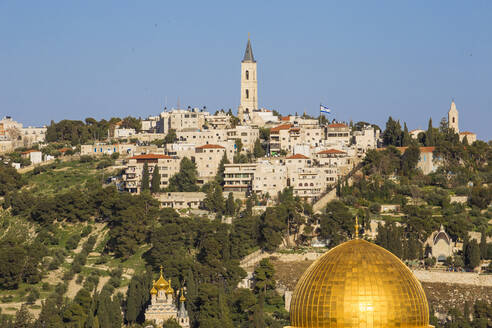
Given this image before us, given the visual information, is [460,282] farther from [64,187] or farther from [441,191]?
[64,187]

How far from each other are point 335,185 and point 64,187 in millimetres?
20547

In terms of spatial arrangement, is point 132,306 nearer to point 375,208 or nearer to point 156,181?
point 375,208

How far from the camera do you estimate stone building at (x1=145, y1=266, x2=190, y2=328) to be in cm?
5728

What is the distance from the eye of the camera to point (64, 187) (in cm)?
8994

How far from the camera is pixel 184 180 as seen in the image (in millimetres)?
84062

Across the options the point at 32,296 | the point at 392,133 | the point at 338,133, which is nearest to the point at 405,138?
the point at 392,133

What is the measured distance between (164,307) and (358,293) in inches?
1534

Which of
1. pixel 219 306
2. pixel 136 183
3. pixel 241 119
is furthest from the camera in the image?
pixel 241 119

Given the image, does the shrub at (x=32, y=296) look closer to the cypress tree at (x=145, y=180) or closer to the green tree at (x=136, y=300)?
the green tree at (x=136, y=300)

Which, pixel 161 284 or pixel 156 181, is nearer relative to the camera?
pixel 161 284

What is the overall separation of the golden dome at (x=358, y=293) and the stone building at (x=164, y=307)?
36.9m

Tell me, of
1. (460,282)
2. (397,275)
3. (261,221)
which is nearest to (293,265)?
(261,221)

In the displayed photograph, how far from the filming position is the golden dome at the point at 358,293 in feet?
64.8

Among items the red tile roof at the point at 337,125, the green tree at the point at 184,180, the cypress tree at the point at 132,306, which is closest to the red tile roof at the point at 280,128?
the red tile roof at the point at 337,125
